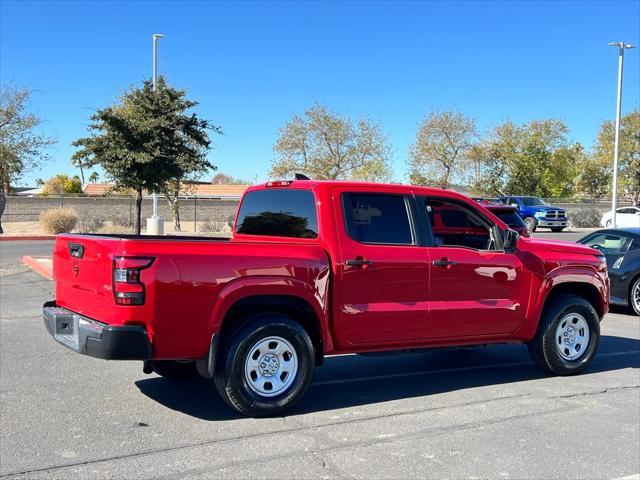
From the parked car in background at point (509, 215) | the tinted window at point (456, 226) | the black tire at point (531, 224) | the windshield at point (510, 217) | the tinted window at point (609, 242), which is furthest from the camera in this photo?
the black tire at point (531, 224)

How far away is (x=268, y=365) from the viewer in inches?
208

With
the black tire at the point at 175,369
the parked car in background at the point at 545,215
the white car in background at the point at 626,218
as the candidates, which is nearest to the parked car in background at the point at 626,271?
the black tire at the point at 175,369

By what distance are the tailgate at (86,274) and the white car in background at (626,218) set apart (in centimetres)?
3579

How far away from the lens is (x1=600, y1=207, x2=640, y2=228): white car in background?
120 feet

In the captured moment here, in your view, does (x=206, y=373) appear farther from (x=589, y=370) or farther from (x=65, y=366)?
(x=589, y=370)

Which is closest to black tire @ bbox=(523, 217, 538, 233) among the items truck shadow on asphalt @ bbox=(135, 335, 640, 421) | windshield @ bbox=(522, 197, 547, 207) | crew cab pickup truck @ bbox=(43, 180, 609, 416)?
windshield @ bbox=(522, 197, 547, 207)

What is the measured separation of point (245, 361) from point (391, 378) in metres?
2.17

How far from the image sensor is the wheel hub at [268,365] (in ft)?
17.3

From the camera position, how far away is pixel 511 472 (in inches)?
168

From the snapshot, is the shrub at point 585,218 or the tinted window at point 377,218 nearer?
the tinted window at point 377,218

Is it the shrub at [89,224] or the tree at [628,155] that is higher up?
the tree at [628,155]

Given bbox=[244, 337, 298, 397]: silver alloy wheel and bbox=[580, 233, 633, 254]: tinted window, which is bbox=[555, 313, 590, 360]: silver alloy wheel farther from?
bbox=[580, 233, 633, 254]: tinted window

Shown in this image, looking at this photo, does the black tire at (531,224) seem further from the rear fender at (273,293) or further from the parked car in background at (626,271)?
the rear fender at (273,293)

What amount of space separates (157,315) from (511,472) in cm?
267
